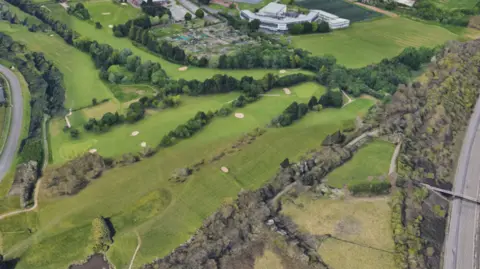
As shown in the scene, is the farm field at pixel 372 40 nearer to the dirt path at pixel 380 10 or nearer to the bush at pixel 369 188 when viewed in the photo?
the dirt path at pixel 380 10

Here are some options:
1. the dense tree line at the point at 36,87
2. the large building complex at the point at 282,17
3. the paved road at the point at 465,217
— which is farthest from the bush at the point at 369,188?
the large building complex at the point at 282,17

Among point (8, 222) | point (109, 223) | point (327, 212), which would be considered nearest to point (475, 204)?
point (327, 212)

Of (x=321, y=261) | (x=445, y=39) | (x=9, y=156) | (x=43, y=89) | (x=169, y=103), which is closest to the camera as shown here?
(x=321, y=261)

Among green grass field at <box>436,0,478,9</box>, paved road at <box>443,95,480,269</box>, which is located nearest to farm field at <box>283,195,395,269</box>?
paved road at <box>443,95,480,269</box>

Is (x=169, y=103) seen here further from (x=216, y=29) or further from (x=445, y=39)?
(x=445, y=39)

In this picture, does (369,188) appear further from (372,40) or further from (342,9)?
(342,9)

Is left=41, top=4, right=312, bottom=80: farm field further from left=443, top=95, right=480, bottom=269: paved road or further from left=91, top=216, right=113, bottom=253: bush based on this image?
left=91, top=216, right=113, bottom=253: bush
